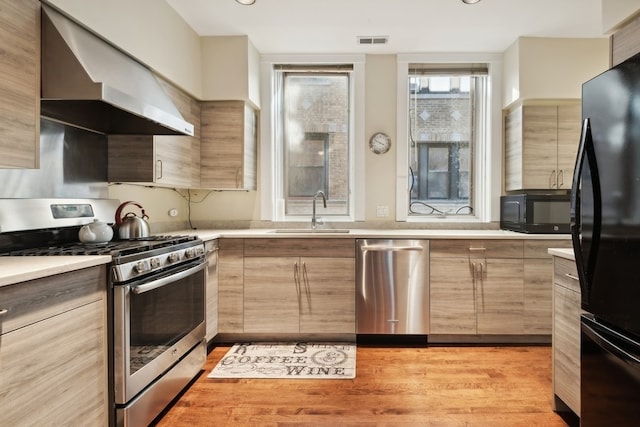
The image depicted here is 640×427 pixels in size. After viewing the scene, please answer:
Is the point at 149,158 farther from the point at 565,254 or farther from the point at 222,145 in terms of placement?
the point at 565,254

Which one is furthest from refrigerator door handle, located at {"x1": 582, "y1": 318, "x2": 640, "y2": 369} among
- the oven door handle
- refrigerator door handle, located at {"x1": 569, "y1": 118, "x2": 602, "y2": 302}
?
the oven door handle

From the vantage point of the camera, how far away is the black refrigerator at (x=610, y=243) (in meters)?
1.33

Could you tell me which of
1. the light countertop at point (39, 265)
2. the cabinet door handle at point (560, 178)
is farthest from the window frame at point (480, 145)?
the light countertop at point (39, 265)

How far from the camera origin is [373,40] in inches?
134

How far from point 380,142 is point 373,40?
87 centimetres

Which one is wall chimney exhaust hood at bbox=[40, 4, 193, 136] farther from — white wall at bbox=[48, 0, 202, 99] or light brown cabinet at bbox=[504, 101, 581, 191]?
light brown cabinet at bbox=[504, 101, 581, 191]

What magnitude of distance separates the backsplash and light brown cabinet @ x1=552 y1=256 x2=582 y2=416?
8.62 ft

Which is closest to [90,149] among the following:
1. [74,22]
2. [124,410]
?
[74,22]

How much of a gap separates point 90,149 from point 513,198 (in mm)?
3148

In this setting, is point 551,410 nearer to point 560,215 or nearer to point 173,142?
point 560,215

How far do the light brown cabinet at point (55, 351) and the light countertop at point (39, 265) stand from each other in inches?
1.3

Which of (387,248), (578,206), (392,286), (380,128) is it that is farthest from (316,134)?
(578,206)

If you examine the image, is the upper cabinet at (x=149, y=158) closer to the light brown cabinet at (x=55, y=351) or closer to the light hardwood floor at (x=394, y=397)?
the light brown cabinet at (x=55, y=351)

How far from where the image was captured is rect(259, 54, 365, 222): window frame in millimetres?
3721
